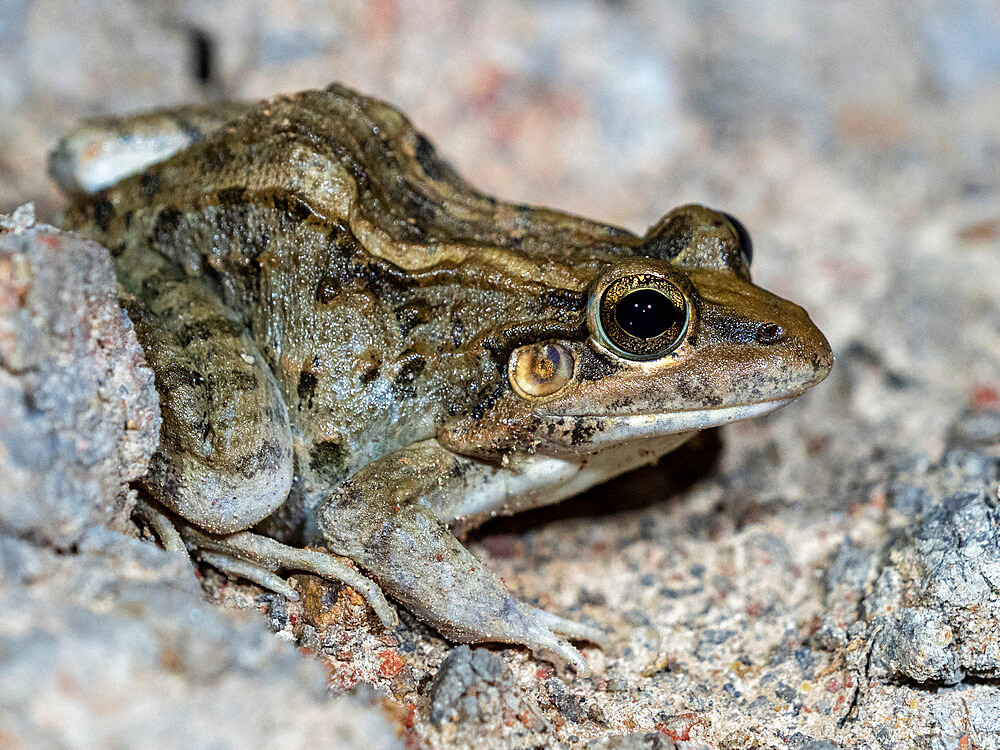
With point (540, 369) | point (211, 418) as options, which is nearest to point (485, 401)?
point (540, 369)

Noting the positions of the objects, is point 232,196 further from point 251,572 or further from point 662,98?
point 662,98

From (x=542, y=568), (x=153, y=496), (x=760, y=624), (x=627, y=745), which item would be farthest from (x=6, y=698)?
(x=760, y=624)

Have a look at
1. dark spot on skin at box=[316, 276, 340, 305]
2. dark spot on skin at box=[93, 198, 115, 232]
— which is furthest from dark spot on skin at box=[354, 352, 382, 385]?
dark spot on skin at box=[93, 198, 115, 232]

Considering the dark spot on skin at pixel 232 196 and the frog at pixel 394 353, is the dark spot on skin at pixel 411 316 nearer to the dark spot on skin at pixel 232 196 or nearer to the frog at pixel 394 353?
the frog at pixel 394 353

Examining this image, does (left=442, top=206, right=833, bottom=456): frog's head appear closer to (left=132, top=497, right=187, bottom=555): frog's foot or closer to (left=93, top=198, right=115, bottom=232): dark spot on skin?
(left=132, top=497, right=187, bottom=555): frog's foot

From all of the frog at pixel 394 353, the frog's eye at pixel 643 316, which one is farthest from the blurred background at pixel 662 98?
the frog's eye at pixel 643 316

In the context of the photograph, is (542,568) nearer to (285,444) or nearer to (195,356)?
(285,444)

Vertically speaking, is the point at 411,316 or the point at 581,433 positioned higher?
the point at 411,316

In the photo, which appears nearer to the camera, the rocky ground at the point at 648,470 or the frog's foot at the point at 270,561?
the rocky ground at the point at 648,470
